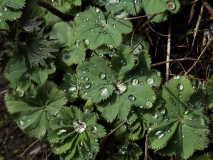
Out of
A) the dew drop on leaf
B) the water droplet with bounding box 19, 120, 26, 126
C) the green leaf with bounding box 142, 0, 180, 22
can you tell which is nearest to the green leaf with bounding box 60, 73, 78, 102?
the dew drop on leaf

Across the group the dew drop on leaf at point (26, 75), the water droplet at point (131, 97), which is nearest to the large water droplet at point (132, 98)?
the water droplet at point (131, 97)

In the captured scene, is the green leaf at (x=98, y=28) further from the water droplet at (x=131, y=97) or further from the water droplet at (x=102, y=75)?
the water droplet at (x=131, y=97)

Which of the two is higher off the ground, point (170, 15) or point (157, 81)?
point (170, 15)

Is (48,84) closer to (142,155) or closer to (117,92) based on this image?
(117,92)

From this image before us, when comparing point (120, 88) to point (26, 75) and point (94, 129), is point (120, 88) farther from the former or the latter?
point (26, 75)

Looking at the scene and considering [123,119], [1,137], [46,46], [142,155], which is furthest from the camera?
[1,137]

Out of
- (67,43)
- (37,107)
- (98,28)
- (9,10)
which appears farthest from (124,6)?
(37,107)

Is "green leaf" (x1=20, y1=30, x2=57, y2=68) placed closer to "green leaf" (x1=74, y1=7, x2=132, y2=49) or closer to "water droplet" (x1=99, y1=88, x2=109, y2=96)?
"green leaf" (x1=74, y1=7, x2=132, y2=49)

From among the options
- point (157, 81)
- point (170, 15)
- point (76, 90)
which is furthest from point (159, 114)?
point (170, 15)
